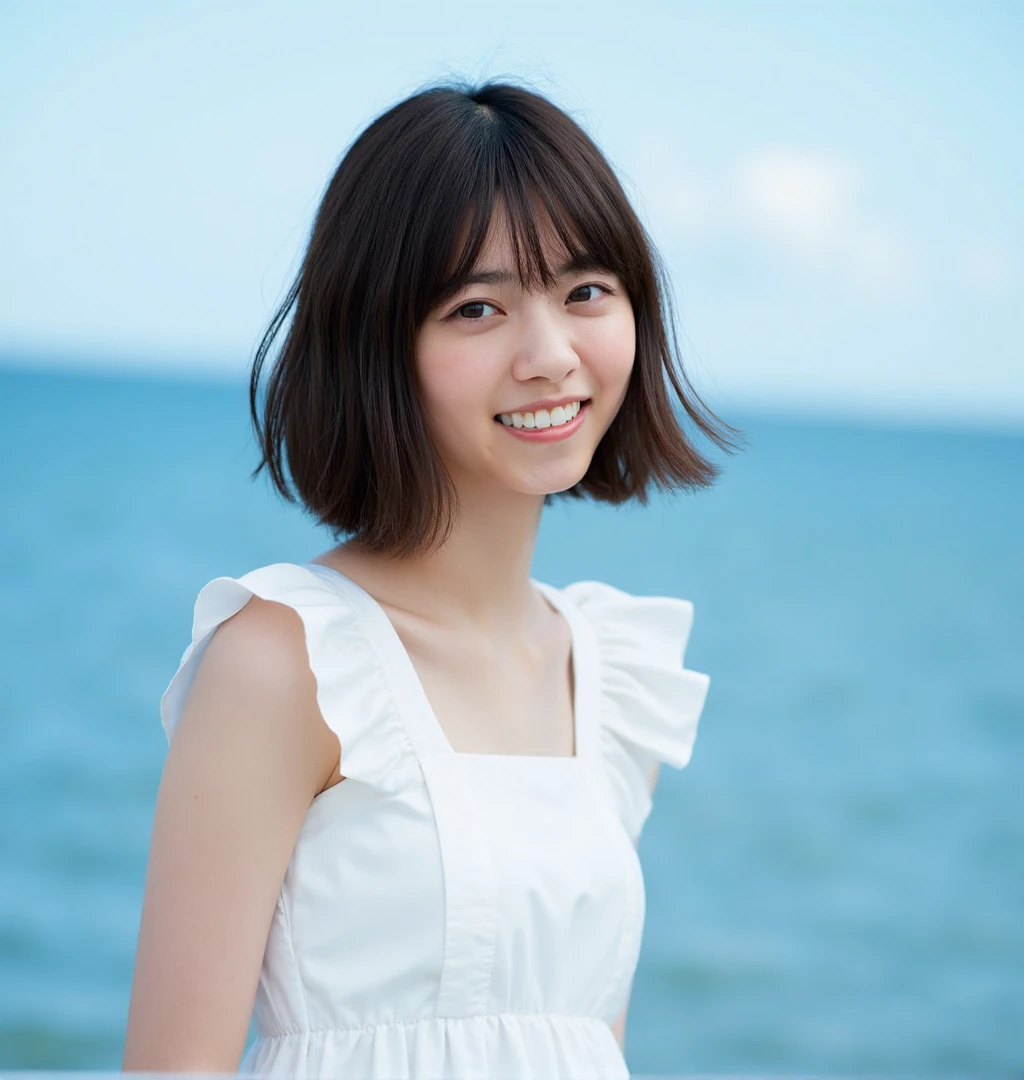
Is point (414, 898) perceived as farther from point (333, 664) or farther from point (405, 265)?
point (405, 265)

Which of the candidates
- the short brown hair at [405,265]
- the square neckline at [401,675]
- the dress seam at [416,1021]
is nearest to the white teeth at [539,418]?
the short brown hair at [405,265]

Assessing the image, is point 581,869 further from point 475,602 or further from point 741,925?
point 741,925

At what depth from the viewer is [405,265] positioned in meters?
1.58

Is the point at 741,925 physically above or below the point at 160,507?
below

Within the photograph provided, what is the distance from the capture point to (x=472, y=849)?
1.54 meters

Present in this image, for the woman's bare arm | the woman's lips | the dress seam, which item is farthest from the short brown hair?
the dress seam

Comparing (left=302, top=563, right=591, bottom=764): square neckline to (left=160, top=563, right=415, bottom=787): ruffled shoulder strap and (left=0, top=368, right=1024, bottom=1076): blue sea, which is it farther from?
(left=0, top=368, right=1024, bottom=1076): blue sea

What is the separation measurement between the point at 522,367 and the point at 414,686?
16.4 inches

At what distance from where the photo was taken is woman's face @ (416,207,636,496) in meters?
1.59

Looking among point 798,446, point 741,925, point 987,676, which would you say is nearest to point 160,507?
point 987,676

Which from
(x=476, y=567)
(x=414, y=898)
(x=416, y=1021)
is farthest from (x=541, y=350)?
(x=416, y=1021)

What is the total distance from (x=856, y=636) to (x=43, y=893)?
10850 millimetres

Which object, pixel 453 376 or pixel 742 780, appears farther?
pixel 742 780

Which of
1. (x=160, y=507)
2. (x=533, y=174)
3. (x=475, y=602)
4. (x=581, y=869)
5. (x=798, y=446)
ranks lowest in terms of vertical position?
(x=581, y=869)
